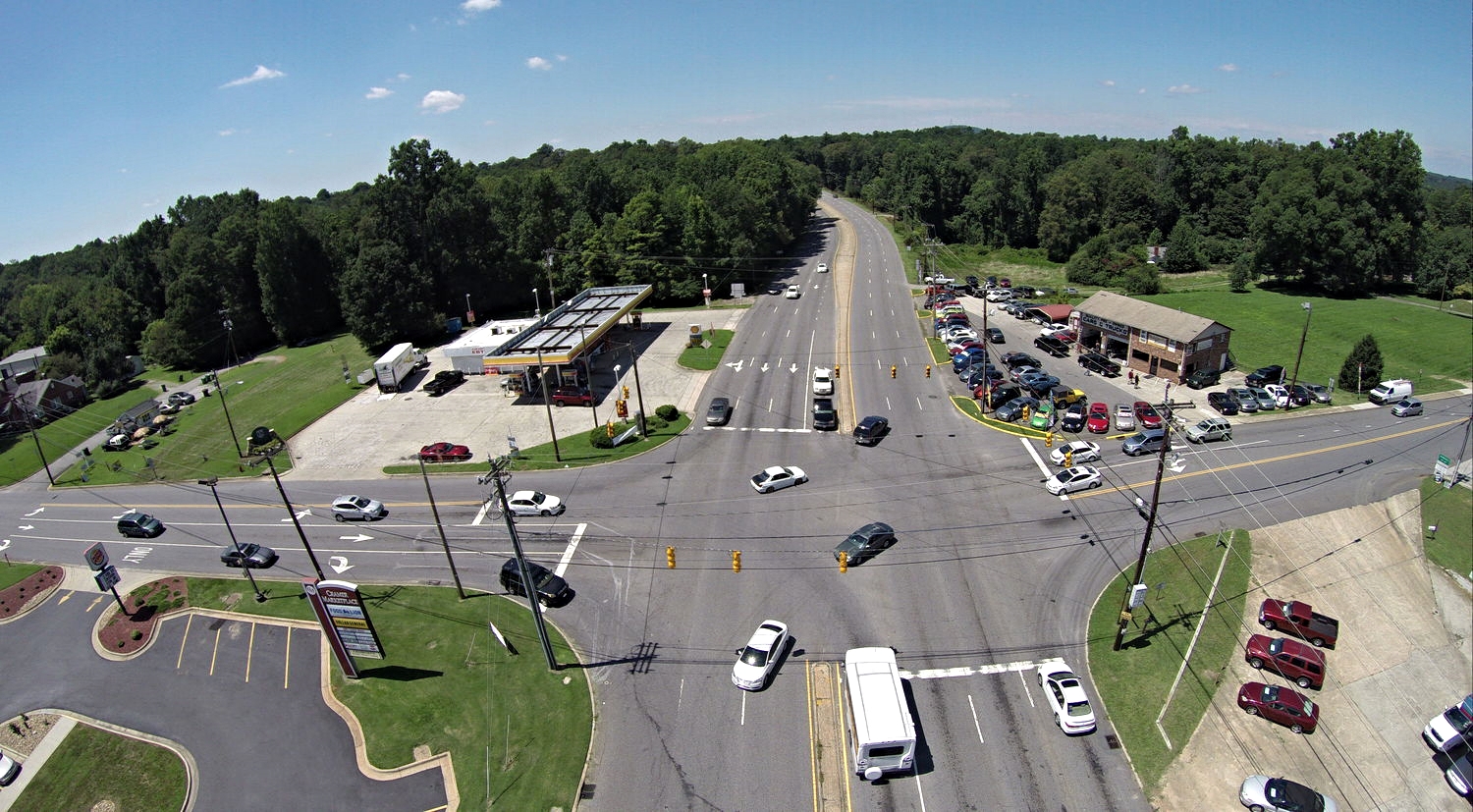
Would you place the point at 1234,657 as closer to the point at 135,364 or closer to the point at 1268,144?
the point at 135,364

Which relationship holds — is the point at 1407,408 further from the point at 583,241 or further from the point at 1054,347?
the point at 583,241

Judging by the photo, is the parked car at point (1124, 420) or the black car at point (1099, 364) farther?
the black car at point (1099, 364)

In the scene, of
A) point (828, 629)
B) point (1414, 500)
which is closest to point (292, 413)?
point (828, 629)

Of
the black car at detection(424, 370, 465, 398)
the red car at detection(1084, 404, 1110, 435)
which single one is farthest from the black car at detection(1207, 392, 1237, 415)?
the black car at detection(424, 370, 465, 398)

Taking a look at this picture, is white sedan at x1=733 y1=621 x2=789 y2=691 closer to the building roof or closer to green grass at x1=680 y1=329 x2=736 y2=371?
green grass at x1=680 y1=329 x2=736 y2=371

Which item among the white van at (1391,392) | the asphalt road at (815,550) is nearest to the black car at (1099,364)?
the asphalt road at (815,550)

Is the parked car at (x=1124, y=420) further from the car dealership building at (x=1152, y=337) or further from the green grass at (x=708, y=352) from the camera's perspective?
the green grass at (x=708, y=352)
